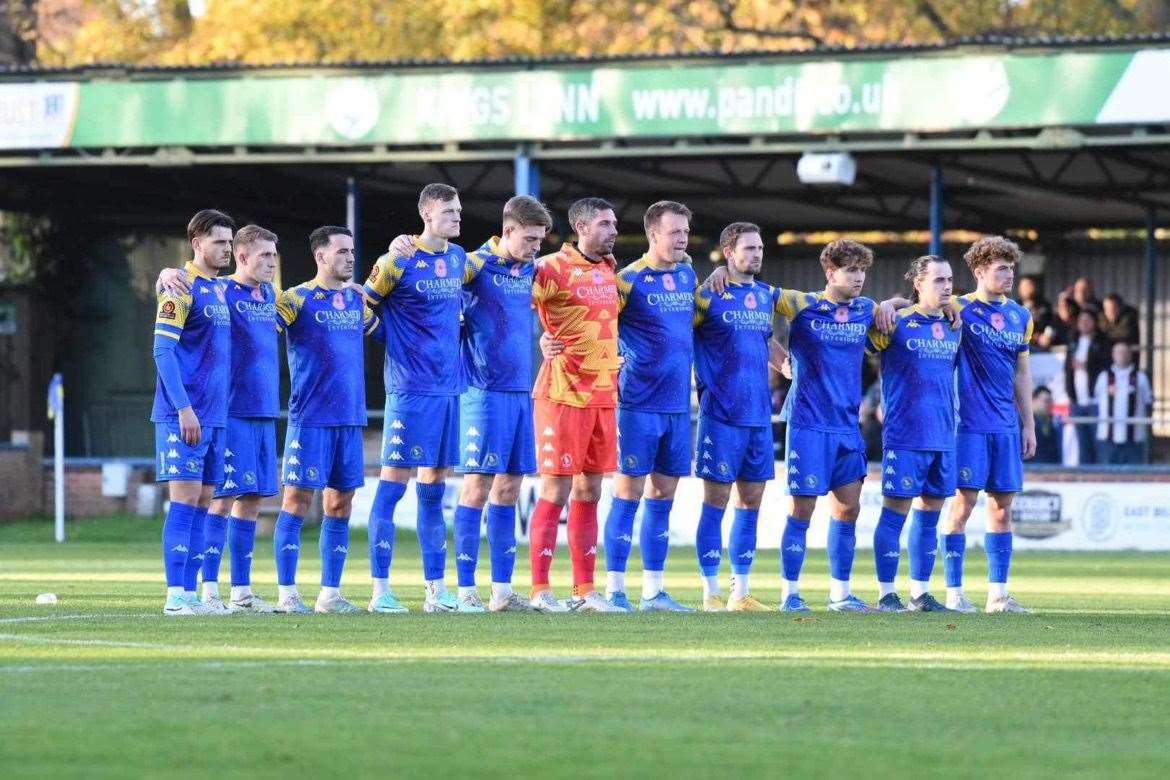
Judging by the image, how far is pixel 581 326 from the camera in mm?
12031

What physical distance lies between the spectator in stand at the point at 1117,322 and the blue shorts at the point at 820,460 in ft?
43.9

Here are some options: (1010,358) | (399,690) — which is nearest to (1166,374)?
(1010,358)

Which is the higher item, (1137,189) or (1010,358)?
(1137,189)

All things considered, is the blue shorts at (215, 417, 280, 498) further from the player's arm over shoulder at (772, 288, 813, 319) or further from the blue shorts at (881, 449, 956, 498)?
the blue shorts at (881, 449, 956, 498)

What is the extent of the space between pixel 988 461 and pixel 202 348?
4.71 meters

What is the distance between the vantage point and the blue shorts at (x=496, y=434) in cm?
1190

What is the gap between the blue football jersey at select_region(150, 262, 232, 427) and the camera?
11492 millimetres

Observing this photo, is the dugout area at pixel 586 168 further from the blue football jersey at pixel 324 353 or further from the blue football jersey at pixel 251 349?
the blue football jersey at pixel 251 349

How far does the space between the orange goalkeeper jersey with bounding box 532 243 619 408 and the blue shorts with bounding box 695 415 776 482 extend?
25.6 inches

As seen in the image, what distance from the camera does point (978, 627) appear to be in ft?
36.1

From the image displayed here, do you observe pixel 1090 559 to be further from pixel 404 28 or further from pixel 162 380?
pixel 404 28

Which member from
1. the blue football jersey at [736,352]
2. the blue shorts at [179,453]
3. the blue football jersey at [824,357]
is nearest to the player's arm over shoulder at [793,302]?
the blue football jersey at [824,357]

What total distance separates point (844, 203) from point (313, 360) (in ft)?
64.8

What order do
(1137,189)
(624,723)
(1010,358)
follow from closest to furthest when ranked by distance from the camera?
(624,723) < (1010,358) < (1137,189)
